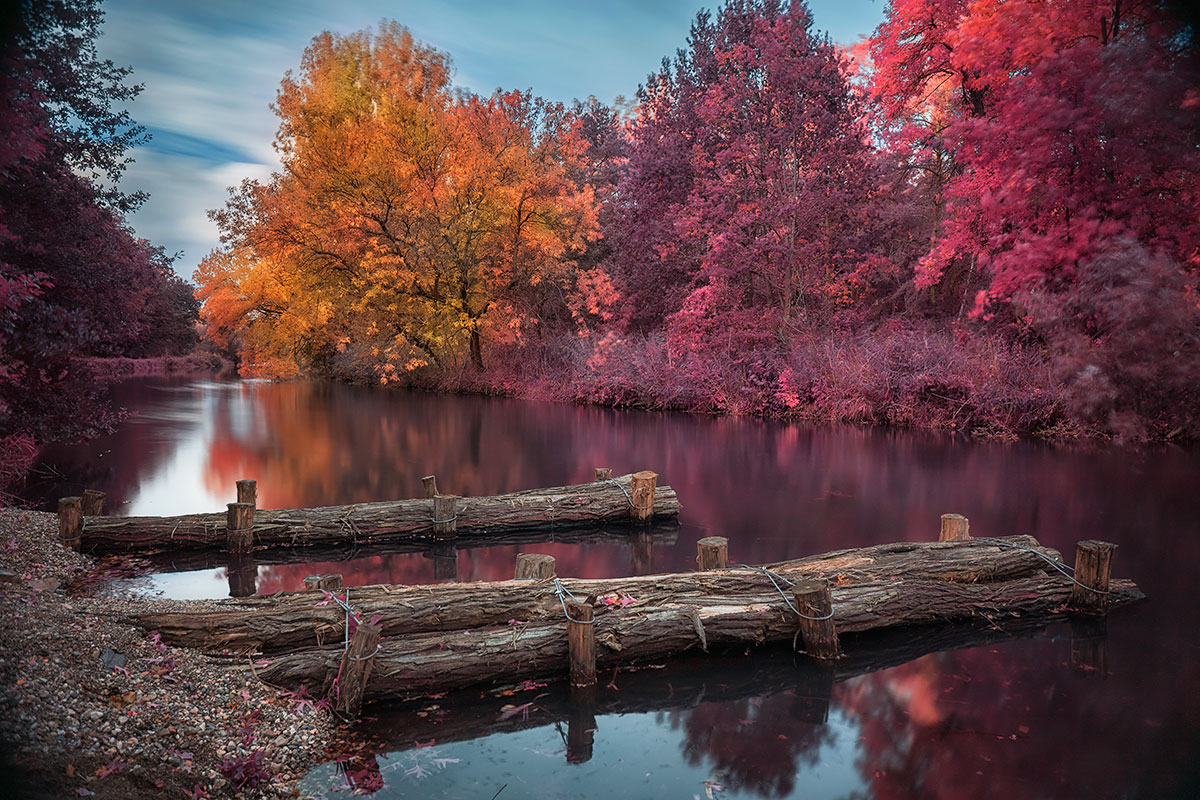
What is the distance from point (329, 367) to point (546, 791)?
39925 millimetres

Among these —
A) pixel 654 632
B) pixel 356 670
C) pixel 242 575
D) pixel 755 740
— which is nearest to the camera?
pixel 356 670

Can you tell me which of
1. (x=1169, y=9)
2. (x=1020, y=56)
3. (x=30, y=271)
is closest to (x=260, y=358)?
(x=30, y=271)

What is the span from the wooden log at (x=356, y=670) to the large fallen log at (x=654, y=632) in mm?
110

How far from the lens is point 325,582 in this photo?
16.0 feet

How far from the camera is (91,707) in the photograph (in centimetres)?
332

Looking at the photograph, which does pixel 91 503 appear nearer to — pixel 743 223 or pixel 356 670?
pixel 356 670

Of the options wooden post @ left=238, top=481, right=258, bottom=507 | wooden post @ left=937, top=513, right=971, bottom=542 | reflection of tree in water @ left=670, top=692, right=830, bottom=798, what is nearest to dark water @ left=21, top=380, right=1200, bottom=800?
reflection of tree in water @ left=670, top=692, right=830, bottom=798

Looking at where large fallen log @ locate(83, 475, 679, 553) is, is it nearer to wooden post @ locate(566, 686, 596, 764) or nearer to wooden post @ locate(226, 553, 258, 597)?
wooden post @ locate(226, 553, 258, 597)

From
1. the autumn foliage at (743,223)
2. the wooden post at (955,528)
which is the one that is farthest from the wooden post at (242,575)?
the autumn foliage at (743,223)

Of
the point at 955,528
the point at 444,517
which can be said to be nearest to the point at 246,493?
the point at 444,517

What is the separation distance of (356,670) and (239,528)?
4237 millimetres

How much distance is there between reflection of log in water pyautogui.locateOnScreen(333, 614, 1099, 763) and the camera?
4066mm

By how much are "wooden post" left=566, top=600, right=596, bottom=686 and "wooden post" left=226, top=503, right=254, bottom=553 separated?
4.60 metres

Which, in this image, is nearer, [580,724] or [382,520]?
[580,724]
